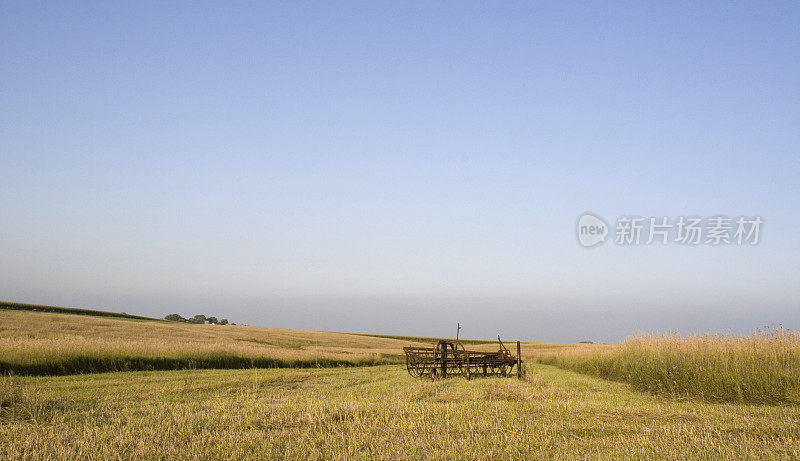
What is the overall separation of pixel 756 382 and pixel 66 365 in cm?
2572

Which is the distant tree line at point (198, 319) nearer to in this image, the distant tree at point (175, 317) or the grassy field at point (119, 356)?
the distant tree at point (175, 317)

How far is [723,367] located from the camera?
1677 centimetres

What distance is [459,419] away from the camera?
36.6ft

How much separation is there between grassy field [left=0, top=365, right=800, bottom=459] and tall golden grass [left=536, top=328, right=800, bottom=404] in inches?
53.0

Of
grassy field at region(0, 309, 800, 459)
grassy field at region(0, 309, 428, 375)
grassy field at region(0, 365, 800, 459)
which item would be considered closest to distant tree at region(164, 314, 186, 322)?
grassy field at region(0, 309, 428, 375)

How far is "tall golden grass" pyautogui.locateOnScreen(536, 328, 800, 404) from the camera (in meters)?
15.3

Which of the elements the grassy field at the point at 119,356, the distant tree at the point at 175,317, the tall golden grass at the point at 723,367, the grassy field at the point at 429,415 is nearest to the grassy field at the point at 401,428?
the grassy field at the point at 429,415

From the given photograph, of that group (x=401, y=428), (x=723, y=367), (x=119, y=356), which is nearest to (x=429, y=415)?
(x=401, y=428)

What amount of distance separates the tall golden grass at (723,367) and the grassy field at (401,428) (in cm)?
135

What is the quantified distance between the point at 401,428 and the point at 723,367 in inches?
464

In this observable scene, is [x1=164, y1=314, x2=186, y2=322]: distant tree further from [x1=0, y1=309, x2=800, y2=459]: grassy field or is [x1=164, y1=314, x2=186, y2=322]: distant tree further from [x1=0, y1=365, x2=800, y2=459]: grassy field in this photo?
[x1=0, y1=365, x2=800, y2=459]: grassy field

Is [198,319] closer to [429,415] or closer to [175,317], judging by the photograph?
[175,317]

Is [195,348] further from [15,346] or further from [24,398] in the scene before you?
[24,398]

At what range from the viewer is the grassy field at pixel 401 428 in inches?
330
